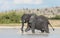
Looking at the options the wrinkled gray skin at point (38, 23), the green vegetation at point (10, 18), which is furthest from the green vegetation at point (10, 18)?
the wrinkled gray skin at point (38, 23)

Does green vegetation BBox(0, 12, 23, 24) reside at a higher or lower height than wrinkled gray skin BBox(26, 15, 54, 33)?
lower

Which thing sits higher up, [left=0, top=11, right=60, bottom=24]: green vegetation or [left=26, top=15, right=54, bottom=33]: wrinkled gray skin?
[left=26, top=15, right=54, bottom=33]: wrinkled gray skin

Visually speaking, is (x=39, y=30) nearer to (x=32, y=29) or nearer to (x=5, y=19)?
(x=32, y=29)

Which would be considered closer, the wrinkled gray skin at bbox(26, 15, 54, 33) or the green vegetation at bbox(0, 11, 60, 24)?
the wrinkled gray skin at bbox(26, 15, 54, 33)

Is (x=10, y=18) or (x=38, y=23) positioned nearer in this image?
(x=38, y=23)

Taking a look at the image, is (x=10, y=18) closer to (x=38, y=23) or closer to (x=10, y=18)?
(x=10, y=18)

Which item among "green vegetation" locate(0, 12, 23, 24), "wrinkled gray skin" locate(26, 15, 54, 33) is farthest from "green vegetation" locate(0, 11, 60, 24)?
"wrinkled gray skin" locate(26, 15, 54, 33)

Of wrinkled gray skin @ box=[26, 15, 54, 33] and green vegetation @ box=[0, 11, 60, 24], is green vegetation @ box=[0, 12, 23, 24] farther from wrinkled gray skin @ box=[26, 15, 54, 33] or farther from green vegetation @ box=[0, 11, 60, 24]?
wrinkled gray skin @ box=[26, 15, 54, 33]

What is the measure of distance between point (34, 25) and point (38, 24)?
31 cm

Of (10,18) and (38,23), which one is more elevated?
(38,23)

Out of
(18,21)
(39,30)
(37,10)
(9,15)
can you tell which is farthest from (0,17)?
(39,30)

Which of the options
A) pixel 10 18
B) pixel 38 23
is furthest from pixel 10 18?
pixel 38 23

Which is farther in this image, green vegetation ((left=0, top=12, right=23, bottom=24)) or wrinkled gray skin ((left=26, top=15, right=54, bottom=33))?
green vegetation ((left=0, top=12, right=23, bottom=24))

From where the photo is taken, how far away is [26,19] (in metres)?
22.9
